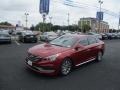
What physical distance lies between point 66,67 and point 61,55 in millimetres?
571

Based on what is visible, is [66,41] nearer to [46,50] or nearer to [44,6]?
[46,50]

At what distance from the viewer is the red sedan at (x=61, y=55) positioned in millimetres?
7375

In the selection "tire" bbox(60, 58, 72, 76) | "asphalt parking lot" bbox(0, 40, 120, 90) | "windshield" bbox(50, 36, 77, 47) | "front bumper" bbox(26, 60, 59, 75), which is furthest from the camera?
"windshield" bbox(50, 36, 77, 47)

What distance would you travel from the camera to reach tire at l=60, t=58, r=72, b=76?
25.5 feet

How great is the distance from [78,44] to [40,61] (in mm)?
2102

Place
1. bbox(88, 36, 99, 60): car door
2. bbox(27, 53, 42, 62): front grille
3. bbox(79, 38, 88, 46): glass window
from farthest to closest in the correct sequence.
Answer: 1. bbox(88, 36, 99, 60): car door
2. bbox(79, 38, 88, 46): glass window
3. bbox(27, 53, 42, 62): front grille

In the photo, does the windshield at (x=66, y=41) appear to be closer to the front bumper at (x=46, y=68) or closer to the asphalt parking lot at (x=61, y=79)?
A: the asphalt parking lot at (x=61, y=79)

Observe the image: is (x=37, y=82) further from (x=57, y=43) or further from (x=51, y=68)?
(x=57, y=43)

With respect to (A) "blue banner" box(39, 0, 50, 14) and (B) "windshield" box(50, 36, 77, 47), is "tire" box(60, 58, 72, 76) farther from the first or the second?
(A) "blue banner" box(39, 0, 50, 14)

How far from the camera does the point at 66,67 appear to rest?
7965 mm

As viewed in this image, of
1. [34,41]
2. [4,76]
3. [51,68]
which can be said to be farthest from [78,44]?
[34,41]

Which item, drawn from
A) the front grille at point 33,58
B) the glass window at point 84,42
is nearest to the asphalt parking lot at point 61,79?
the front grille at point 33,58

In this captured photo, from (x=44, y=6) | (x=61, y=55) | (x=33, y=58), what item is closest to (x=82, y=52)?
(x=61, y=55)

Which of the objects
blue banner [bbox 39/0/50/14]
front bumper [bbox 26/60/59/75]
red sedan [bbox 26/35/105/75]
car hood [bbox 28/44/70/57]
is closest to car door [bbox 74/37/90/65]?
red sedan [bbox 26/35/105/75]
